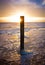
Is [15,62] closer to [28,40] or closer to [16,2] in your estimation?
[28,40]

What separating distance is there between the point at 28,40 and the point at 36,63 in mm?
260

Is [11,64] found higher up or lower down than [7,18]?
lower down

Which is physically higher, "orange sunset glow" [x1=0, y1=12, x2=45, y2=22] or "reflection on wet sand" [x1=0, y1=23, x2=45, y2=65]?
"orange sunset glow" [x1=0, y1=12, x2=45, y2=22]

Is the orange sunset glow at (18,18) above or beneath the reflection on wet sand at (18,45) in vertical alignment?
above

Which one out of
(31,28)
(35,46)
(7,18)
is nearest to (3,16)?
(7,18)

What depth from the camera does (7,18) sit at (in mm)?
1528

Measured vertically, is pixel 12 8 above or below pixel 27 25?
above

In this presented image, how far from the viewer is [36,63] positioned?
1487 millimetres

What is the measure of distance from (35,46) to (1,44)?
1.22 ft

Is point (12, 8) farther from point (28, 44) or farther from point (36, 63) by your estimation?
point (36, 63)

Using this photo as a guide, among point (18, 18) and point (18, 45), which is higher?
point (18, 18)

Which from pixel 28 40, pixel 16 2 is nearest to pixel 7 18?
pixel 16 2

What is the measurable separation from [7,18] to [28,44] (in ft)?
1.20

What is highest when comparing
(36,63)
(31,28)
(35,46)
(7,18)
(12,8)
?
(12,8)
